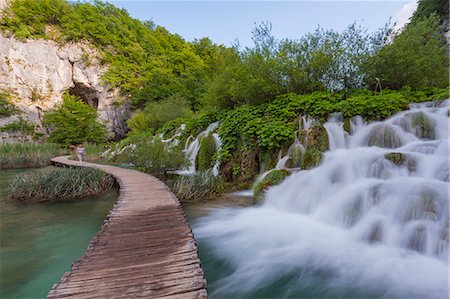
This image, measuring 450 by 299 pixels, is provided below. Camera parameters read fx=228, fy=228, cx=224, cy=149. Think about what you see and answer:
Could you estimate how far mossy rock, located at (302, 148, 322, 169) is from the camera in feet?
20.2

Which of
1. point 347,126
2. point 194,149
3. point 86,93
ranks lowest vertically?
point 194,149

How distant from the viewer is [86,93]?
32406mm

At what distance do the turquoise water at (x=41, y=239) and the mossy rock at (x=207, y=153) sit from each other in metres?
3.58

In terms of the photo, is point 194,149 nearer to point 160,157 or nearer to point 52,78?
point 160,157

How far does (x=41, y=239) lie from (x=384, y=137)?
8.42 metres

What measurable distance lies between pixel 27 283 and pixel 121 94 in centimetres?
3325

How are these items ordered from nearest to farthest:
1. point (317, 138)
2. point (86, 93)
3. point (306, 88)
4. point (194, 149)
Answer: point (317, 138) < point (306, 88) < point (194, 149) < point (86, 93)

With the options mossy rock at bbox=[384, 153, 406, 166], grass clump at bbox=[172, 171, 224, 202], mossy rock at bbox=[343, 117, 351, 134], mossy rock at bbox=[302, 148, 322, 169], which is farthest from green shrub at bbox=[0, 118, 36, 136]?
mossy rock at bbox=[384, 153, 406, 166]

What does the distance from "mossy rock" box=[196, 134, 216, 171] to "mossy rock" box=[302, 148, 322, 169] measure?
12.7ft

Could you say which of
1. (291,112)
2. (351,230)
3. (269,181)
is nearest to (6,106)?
(291,112)

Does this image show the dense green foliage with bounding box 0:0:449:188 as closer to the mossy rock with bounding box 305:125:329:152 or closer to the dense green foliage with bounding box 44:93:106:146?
the mossy rock with bounding box 305:125:329:152

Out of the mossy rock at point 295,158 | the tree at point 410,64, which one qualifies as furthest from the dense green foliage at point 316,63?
the mossy rock at point 295,158

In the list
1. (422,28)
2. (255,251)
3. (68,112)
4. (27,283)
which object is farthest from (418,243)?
(68,112)

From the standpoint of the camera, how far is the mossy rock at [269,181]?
592cm
